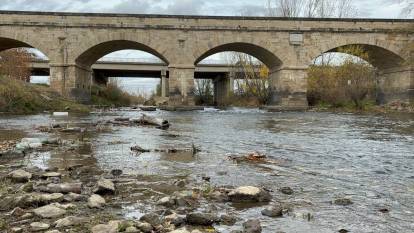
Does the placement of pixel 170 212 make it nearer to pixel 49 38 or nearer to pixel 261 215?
pixel 261 215

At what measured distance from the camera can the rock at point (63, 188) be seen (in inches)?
188

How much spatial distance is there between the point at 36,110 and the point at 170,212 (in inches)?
768

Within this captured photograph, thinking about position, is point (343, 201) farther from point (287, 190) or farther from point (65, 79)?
point (65, 79)

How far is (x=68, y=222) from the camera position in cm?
374

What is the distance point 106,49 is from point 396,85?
862 inches

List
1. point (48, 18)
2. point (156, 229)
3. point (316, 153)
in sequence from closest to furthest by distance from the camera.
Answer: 1. point (156, 229)
2. point (316, 153)
3. point (48, 18)

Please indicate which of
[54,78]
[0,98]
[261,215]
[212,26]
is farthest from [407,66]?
[261,215]

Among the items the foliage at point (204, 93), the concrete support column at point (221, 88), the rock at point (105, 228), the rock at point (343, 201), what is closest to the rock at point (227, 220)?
the rock at point (105, 228)

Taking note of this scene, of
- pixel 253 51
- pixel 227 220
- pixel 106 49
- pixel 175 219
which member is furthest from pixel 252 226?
pixel 106 49

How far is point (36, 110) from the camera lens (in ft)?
72.4

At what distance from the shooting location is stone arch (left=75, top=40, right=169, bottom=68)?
106 feet

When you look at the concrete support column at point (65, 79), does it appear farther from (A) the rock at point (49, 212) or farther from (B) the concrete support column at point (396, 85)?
(A) the rock at point (49, 212)

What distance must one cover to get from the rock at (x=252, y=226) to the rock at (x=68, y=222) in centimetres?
133

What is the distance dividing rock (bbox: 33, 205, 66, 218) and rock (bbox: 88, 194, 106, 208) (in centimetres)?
33
